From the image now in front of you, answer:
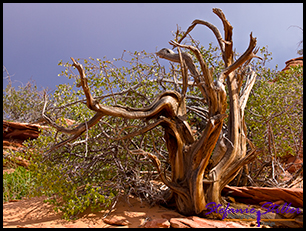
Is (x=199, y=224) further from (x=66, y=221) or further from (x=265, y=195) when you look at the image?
(x=66, y=221)

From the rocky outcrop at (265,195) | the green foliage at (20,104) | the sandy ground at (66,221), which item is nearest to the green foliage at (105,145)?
the sandy ground at (66,221)

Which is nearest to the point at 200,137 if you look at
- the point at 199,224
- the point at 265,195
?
the point at 199,224

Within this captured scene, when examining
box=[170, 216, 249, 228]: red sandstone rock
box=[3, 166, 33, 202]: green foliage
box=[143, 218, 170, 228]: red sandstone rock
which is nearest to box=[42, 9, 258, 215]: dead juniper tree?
box=[170, 216, 249, 228]: red sandstone rock

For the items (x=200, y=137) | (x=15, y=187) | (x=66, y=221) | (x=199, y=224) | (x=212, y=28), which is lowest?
(x=199, y=224)

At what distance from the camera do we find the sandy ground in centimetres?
434

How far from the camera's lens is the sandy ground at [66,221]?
14.2ft

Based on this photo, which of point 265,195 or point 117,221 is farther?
point 265,195

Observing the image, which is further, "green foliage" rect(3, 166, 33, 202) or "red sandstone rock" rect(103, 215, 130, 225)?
"green foliage" rect(3, 166, 33, 202)

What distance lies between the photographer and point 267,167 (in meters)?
7.31

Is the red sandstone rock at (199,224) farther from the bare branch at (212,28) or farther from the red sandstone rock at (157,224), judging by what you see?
the bare branch at (212,28)

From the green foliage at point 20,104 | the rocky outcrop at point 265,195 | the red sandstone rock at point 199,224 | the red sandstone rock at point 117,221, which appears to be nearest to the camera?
the red sandstone rock at point 199,224

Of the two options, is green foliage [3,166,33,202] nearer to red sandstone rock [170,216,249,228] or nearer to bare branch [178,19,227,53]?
red sandstone rock [170,216,249,228]

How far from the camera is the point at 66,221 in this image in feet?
14.9

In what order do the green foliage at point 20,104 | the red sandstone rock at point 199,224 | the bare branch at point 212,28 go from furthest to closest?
the green foliage at point 20,104, the bare branch at point 212,28, the red sandstone rock at point 199,224
